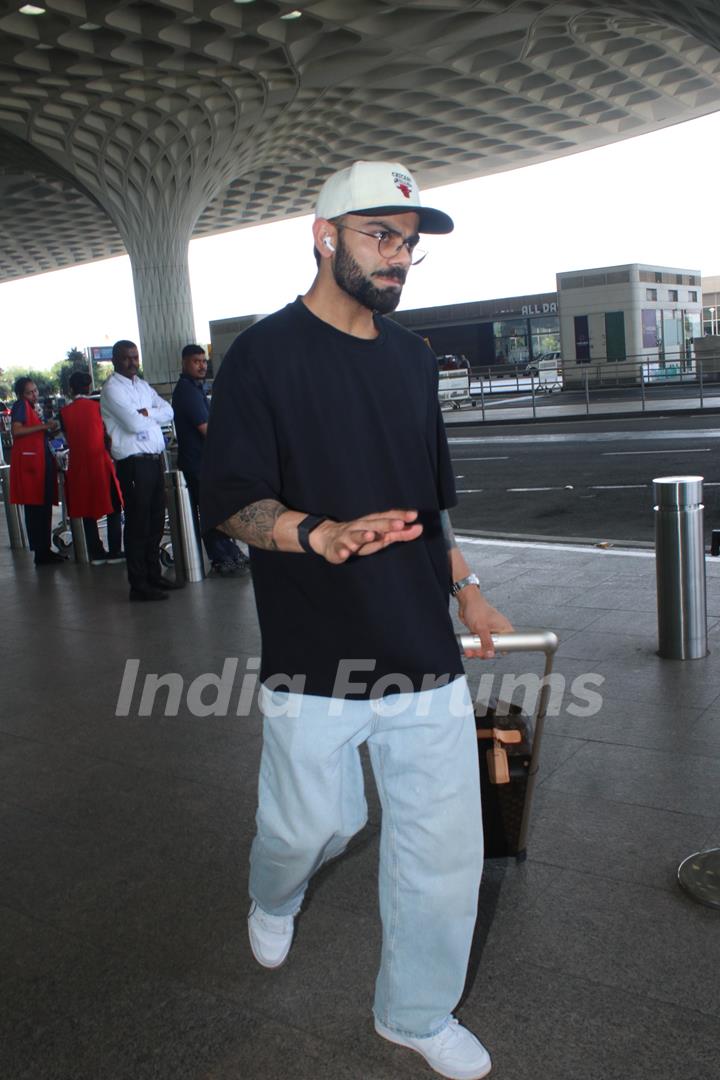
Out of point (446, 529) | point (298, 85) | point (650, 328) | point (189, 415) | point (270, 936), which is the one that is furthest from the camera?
point (298, 85)

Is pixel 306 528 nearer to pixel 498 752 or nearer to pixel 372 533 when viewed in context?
pixel 372 533

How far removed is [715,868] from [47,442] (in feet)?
27.9

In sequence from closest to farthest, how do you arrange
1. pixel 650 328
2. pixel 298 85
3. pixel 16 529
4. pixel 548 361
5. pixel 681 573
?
pixel 681 573, pixel 16 529, pixel 650 328, pixel 298 85, pixel 548 361

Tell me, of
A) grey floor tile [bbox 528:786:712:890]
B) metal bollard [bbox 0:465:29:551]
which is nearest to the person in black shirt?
metal bollard [bbox 0:465:29:551]

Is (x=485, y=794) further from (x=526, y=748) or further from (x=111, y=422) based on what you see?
(x=111, y=422)

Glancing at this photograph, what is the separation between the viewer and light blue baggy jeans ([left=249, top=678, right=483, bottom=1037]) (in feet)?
7.19

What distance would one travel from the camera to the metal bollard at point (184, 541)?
838 cm

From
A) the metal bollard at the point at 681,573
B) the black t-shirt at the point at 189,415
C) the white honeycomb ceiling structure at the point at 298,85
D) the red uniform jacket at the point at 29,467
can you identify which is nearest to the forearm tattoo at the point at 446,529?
the metal bollard at the point at 681,573

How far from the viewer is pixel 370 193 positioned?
2.20 meters

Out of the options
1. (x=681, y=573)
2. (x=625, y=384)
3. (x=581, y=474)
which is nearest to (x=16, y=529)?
(x=581, y=474)

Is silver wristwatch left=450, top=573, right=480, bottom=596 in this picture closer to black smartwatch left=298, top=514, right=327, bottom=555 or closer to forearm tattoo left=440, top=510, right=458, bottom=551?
forearm tattoo left=440, top=510, right=458, bottom=551

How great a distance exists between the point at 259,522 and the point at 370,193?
77 cm

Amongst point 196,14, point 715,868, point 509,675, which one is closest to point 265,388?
point 715,868

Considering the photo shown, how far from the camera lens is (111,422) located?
26.1 ft
